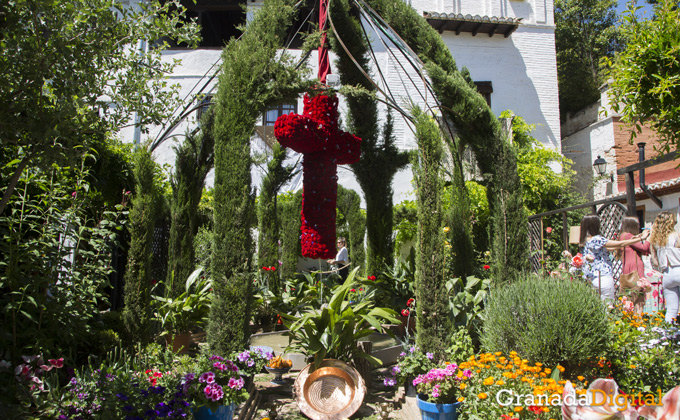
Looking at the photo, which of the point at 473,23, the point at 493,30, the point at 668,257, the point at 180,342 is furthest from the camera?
the point at 493,30

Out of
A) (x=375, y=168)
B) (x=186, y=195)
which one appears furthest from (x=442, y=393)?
(x=186, y=195)

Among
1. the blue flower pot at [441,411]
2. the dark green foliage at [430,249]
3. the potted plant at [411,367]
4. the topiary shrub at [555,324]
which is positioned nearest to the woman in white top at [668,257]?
the topiary shrub at [555,324]

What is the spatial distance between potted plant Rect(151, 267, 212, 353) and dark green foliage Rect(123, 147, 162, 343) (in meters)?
0.53

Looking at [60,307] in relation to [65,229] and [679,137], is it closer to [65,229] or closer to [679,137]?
[65,229]

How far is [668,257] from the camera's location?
449cm

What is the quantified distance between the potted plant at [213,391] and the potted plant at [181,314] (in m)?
1.69

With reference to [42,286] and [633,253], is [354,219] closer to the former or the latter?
[633,253]

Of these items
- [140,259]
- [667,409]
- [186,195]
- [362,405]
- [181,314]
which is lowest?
[362,405]

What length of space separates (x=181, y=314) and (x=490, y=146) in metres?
3.96

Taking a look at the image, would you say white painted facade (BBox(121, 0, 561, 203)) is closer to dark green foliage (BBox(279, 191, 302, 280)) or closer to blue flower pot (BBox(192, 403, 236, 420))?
dark green foliage (BBox(279, 191, 302, 280))

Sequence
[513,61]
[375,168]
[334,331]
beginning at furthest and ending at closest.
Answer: [513,61] → [375,168] → [334,331]

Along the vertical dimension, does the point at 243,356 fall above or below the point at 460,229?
below

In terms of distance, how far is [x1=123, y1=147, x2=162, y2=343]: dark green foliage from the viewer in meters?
4.22

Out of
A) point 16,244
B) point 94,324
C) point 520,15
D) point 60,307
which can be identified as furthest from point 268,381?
point 520,15
